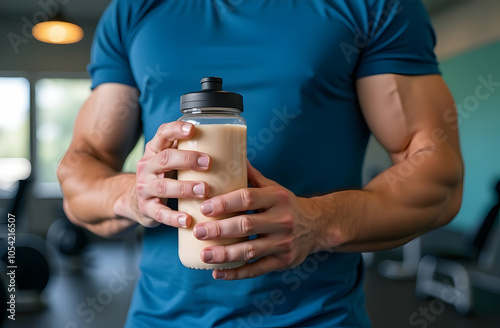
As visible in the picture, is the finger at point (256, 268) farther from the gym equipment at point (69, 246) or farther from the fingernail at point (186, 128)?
the gym equipment at point (69, 246)

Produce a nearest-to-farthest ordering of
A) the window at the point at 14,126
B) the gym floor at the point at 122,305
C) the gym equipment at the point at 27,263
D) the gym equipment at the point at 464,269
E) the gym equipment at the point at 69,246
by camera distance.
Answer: the gym floor at the point at 122,305, the gym equipment at the point at 464,269, the gym equipment at the point at 27,263, the gym equipment at the point at 69,246, the window at the point at 14,126

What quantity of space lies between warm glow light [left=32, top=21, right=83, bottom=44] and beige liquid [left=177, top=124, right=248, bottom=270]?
354cm

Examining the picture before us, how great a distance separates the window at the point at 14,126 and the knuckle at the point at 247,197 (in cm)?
609

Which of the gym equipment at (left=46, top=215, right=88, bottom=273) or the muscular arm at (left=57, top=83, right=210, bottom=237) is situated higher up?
the muscular arm at (left=57, top=83, right=210, bottom=237)

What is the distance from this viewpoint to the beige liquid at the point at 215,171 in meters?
0.57

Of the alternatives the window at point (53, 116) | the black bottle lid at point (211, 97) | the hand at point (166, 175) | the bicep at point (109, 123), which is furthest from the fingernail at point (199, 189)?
the window at point (53, 116)

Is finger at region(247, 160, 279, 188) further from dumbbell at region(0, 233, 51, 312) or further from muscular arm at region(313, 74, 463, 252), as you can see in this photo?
dumbbell at region(0, 233, 51, 312)

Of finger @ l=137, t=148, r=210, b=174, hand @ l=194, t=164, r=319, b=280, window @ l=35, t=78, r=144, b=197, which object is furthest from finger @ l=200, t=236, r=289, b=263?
Answer: window @ l=35, t=78, r=144, b=197

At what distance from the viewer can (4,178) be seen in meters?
5.95

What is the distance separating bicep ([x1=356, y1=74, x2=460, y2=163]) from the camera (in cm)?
75

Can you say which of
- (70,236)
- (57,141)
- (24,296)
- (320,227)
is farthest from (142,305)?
(57,141)

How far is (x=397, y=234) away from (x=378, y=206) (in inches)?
2.9

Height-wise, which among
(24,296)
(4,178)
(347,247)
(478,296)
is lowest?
(478,296)

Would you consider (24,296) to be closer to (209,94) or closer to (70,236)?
(70,236)
